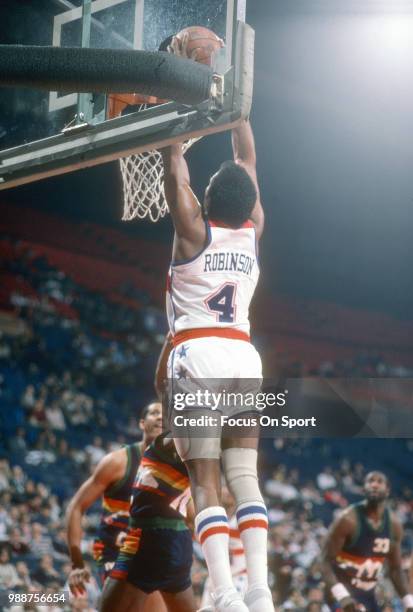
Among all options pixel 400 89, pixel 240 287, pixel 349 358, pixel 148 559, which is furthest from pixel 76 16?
pixel 349 358

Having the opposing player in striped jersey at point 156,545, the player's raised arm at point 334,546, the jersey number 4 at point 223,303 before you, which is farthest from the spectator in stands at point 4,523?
the jersey number 4 at point 223,303

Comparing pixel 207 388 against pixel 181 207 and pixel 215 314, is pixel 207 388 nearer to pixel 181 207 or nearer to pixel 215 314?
pixel 215 314

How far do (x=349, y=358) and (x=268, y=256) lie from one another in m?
3.14

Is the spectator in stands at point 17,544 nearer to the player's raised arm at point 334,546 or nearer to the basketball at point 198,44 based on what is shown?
the player's raised arm at point 334,546

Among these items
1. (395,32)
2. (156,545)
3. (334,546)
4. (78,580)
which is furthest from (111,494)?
(395,32)

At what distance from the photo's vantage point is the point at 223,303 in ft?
15.0

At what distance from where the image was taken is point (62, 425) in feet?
47.1

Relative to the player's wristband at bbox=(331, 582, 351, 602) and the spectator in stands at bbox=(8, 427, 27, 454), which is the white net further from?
the spectator in stands at bbox=(8, 427, 27, 454)

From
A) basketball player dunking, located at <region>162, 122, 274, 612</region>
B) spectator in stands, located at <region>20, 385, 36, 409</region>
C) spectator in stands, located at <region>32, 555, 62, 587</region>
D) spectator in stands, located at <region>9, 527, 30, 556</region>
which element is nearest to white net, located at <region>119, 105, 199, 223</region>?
basketball player dunking, located at <region>162, 122, 274, 612</region>

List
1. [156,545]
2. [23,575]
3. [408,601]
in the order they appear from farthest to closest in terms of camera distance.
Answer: [23,575] < [408,601] < [156,545]

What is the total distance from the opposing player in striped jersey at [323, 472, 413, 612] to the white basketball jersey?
406 cm

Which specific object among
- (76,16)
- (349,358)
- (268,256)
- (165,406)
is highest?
(268,256)

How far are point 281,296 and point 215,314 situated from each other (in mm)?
16254

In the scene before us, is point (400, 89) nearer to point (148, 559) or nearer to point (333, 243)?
point (333, 243)
